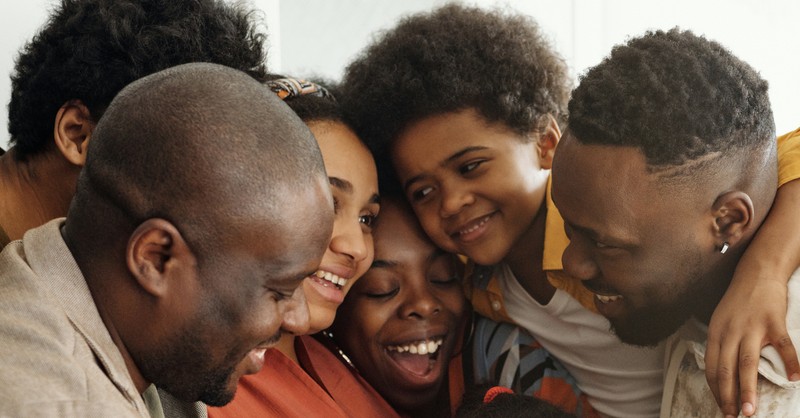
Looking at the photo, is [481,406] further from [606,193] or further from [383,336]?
[606,193]

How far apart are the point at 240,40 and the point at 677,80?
0.65 metres

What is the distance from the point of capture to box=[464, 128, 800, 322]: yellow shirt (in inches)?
51.5

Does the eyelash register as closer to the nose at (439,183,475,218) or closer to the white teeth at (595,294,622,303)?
the nose at (439,183,475,218)

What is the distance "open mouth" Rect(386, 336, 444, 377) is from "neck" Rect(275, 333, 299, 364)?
0.19 meters

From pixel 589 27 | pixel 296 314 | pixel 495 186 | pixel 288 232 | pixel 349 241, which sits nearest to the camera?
pixel 288 232

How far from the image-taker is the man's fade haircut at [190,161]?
35.1 inches

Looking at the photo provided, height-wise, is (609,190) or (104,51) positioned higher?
(104,51)

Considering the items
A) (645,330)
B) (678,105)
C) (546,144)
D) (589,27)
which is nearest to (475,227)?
(546,144)

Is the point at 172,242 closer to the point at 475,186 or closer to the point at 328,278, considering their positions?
the point at 328,278

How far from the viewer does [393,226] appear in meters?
1.60

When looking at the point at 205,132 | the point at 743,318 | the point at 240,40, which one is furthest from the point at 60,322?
the point at 743,318

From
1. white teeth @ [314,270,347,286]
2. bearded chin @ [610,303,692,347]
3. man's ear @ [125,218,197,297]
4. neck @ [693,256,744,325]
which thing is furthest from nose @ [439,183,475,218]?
man's ear @ [125,218,197,297]

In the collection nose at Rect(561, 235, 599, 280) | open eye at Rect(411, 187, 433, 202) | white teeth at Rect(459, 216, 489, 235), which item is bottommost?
white teeth at Rect(459, 216, 489, 235)

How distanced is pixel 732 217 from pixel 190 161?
752 millimetres
